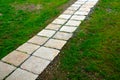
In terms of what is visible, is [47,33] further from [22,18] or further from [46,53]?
[22,18]

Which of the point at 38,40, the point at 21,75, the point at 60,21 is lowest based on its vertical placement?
the point at 21,75

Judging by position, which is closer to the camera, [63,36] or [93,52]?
[93,52]

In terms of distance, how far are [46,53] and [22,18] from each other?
2374 mm

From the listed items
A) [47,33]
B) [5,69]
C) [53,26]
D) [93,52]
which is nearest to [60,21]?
[53,26]

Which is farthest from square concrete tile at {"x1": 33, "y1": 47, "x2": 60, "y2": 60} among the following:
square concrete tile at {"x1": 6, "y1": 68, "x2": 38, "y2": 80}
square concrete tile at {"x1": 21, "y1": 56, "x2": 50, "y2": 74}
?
square concrete tile at {"x1": 6, "y1": 68, "x2": 38, "y2": 80}

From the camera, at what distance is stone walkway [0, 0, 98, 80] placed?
10.9ft

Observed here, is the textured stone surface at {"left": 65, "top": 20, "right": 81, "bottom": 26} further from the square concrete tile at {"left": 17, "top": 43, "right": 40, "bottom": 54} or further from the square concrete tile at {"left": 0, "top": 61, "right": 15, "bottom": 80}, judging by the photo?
the square concrete tile at {"left": 0, "top": 61, "right": 15, "bottom": 80}

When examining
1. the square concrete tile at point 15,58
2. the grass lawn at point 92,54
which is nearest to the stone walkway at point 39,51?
the square concrete tile at point 15,58

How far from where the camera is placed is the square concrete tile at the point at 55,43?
4.11 metres

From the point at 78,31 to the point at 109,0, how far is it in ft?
10.2

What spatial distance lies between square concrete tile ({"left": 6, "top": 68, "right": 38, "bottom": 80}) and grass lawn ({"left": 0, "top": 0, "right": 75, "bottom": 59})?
0.79m

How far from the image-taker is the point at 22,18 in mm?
5742

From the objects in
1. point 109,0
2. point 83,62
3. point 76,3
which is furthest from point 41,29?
point 109,0

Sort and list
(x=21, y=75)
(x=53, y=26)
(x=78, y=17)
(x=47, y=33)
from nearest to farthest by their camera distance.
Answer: (x=21, y=75)
(x=47, y=33)
(x=53, y=26)
(x=78, y=17)
